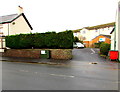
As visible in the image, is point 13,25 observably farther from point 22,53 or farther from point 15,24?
point 22,53

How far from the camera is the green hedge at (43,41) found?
1222 cm

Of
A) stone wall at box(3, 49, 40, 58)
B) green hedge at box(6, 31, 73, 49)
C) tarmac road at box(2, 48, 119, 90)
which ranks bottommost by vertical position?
tarmac road at box(2, 48, 119, 90)

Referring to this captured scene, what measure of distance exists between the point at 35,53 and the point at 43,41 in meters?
2.13

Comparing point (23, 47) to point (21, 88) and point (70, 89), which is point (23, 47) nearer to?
point (21, 88)

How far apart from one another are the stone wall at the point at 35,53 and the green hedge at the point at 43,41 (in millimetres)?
578

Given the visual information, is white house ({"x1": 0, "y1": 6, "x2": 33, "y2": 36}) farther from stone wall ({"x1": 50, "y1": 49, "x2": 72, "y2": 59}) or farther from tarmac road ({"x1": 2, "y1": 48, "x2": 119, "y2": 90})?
tarmac road ({"x1": 2, "y1": 48, "x2": 119, "y2": 90})

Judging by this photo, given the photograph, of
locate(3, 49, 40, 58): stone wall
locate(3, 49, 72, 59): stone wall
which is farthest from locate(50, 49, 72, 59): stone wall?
locate(3, 49, 40, 58): stone wall

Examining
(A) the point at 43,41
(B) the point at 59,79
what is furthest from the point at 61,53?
(B) the point at 59,79

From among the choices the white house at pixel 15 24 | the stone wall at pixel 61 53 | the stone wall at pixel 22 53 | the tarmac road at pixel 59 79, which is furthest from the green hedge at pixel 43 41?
the tarmac road at pixel 59 79

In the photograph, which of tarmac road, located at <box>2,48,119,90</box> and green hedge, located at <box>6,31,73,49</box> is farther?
green hedge, located at <box>6,31,73,49</box>

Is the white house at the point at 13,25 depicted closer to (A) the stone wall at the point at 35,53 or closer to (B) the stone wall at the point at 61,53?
(A) the stone wall at the point at 35,53

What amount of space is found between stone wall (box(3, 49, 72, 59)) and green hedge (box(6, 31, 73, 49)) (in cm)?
58

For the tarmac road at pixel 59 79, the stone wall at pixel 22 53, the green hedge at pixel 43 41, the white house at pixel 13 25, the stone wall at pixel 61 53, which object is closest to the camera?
the tarmac road at pixel 59 79

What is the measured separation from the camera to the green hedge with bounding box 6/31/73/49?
12219 mm
